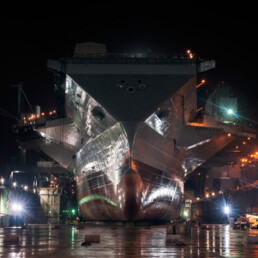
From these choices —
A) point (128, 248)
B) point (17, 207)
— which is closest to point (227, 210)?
point (17, 207)

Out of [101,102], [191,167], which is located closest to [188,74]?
[101,102]

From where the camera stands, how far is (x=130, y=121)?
24578mm

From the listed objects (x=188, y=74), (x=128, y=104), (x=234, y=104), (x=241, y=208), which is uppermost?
(x=234, y=104)

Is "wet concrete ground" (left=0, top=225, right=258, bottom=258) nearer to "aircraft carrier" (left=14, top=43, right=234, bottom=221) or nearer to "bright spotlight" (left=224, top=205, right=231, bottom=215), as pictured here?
"aircraft carrier" (left=14, top=43, right=234, bottom=221)

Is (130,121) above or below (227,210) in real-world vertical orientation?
above

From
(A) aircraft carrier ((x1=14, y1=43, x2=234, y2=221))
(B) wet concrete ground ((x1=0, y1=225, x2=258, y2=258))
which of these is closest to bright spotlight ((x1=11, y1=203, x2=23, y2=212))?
(A) aircraft carrier ((x1=14, y1=43, x2=234, y2=221))

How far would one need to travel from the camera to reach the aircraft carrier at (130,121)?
24.6 m

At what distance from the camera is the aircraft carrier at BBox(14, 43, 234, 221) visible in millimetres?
24578

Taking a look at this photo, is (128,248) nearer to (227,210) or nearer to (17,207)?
(17,207)

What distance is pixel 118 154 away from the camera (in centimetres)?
2592

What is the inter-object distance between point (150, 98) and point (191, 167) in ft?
52.8

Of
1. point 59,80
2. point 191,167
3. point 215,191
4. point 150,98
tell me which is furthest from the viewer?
point 215,191

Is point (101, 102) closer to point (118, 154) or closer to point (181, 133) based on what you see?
point (118, 154)

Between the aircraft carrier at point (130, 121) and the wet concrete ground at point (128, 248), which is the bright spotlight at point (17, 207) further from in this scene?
the wet concrete ground at point (128, 248)
